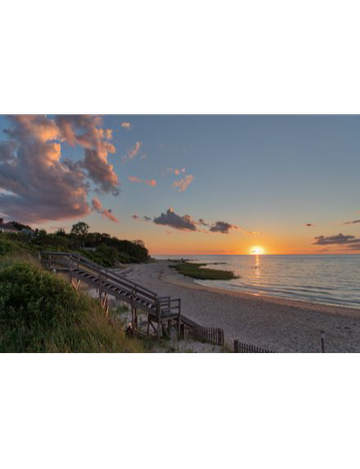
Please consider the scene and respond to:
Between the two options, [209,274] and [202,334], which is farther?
[209,274]

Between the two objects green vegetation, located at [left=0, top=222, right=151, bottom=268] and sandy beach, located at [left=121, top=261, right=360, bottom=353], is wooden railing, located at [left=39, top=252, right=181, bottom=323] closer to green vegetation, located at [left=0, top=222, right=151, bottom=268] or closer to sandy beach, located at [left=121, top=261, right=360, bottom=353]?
sandy beach, located at [left=121, top=261, right=360, bottom=353]

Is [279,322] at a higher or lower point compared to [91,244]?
lower

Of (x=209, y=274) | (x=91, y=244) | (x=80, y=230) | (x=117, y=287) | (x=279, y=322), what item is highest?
(x=80, y=230)

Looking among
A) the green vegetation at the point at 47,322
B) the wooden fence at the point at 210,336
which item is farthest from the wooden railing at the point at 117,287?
the green vegetation at the point at 47,322

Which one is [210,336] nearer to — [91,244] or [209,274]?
[209,274]

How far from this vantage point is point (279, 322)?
34.5 ft

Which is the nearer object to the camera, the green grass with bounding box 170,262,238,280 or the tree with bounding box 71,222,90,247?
the green grass with bounding box 170,262,238,280

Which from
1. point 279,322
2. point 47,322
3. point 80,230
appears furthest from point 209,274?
point 47,322

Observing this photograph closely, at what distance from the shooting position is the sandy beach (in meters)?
8.05

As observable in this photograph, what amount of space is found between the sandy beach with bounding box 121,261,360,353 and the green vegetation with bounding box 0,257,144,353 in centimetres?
541

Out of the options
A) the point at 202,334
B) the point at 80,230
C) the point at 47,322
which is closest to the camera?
the point at 47,322

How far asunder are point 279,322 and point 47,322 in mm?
10386

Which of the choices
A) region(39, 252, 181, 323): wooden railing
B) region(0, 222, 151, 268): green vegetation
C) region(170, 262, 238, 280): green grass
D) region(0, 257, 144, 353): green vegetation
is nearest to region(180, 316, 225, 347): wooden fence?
region(39, 252, 181, 323): wooden railing
